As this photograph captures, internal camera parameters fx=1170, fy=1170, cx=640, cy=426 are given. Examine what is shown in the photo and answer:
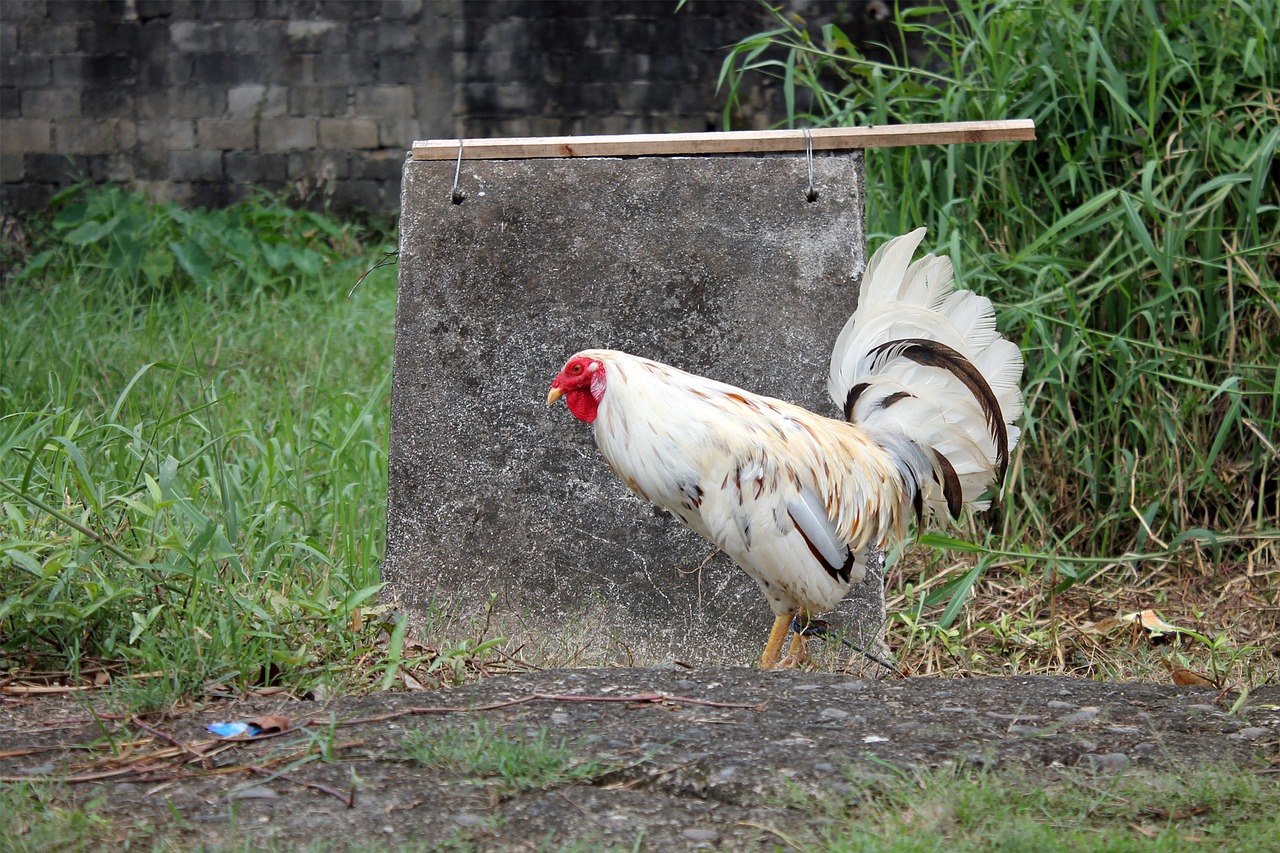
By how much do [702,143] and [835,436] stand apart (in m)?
0.95

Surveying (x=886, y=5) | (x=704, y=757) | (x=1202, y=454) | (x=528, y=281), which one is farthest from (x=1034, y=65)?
(x=886, y=5)

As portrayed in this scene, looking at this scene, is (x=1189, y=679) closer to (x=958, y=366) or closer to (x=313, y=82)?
(x=958, y=366)

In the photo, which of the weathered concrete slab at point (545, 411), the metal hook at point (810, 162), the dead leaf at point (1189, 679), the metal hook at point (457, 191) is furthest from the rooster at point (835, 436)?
the metal hook at point (457, 191)

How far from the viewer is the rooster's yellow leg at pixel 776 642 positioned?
306 cm

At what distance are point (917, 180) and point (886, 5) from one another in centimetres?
535

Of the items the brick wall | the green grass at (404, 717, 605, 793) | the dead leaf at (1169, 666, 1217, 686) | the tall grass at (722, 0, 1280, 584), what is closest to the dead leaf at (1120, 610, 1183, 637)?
the tall grass at (722, 0, 1280, 584)

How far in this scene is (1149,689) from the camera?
2639 millimetres

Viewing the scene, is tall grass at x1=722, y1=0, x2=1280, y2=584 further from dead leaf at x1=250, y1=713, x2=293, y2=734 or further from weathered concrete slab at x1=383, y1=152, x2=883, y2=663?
dead leaf at x1=250, y1=713, x2=293, y2=734

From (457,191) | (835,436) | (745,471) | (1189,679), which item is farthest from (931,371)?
(457,191)

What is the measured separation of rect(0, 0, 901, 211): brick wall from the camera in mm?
9164

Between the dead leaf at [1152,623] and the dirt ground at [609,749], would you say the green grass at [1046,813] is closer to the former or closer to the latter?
the dirt ground at [609,749]

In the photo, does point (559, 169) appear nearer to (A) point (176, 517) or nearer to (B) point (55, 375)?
(A) point (176, 517)

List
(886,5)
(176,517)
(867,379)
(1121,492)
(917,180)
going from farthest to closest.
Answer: (886,5), (917,180), (1121,492), (176,517), (867,379)

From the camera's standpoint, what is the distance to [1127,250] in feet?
13.9
